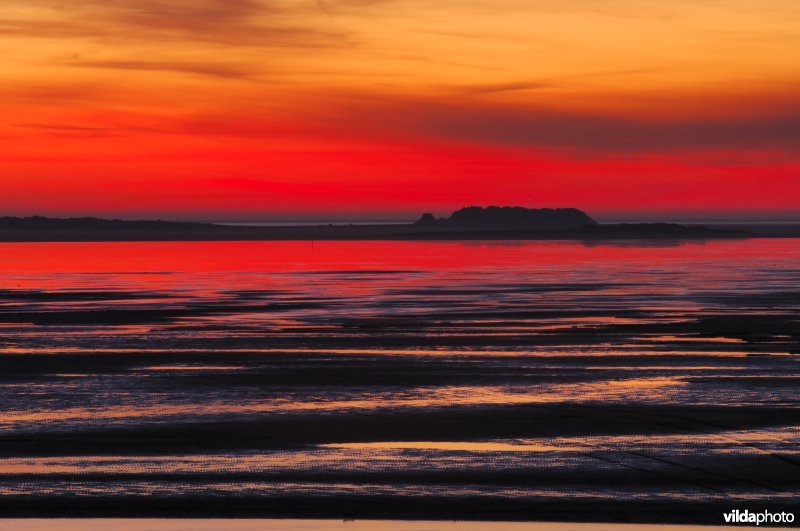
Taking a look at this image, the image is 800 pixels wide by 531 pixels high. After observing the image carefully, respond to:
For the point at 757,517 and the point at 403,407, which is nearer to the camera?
the point at 757,517

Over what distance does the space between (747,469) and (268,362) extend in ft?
41.0

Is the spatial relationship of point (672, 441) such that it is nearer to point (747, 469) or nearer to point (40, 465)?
point (747, 469)

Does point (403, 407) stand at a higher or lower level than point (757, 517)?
higher

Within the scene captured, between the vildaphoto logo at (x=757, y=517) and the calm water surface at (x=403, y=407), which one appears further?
the calm water surface at (x=403, y=407)

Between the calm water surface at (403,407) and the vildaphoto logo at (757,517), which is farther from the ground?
the calm water surface at (403,407)

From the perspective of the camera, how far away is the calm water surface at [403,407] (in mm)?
12539

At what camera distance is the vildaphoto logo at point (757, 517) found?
37.0ft

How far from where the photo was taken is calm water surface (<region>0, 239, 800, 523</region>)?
12.5 meters

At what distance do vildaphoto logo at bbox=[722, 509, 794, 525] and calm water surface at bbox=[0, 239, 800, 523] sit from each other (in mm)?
229

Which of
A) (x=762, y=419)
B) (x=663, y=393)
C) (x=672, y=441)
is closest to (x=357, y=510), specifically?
(x=672, y=441)

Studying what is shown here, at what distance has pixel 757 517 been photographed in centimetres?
1142

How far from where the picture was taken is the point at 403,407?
18188 millimetres

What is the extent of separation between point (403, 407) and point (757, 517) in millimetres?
7590

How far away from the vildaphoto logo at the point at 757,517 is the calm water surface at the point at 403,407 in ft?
0.75
